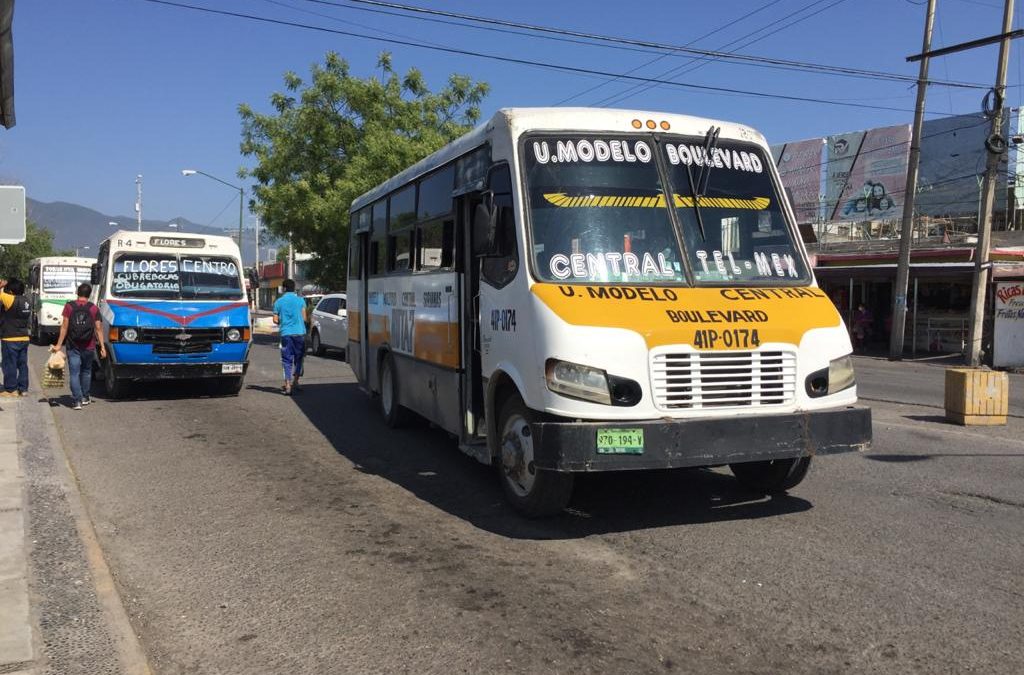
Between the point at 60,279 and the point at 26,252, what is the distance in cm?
4661

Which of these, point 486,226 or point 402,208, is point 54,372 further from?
point 486,226

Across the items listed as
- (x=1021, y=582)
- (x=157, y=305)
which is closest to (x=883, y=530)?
(x=1021, y=582)

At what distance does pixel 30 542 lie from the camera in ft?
17.8

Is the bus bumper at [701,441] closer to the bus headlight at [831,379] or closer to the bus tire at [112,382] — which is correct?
the bus headlight at [831,379]

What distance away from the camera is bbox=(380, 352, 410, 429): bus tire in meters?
9.63

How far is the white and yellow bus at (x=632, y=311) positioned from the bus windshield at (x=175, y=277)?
6.89 metres

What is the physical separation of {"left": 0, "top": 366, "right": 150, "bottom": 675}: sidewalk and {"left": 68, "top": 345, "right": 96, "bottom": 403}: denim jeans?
4101 millimetres

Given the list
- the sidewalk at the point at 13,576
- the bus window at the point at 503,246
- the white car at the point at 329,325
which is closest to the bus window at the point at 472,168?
the bus window at the point at 503,246

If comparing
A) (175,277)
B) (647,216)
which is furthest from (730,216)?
(175,277)

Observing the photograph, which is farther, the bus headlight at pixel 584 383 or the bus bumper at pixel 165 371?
the bus bumper at pixel 165 371

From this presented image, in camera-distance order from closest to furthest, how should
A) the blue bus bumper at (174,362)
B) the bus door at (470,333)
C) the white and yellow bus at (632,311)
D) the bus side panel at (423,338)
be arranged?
the white and yellow bus at (632,311), the bus door at (470,333), the bus side panel at (423,338), the blue bus bumper at (174,362)

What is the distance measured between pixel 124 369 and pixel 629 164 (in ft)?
28.8

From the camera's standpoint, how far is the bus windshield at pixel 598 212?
18.9ft

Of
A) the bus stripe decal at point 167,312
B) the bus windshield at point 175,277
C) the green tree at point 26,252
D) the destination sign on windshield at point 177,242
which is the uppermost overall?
the green tree at point 26,252
